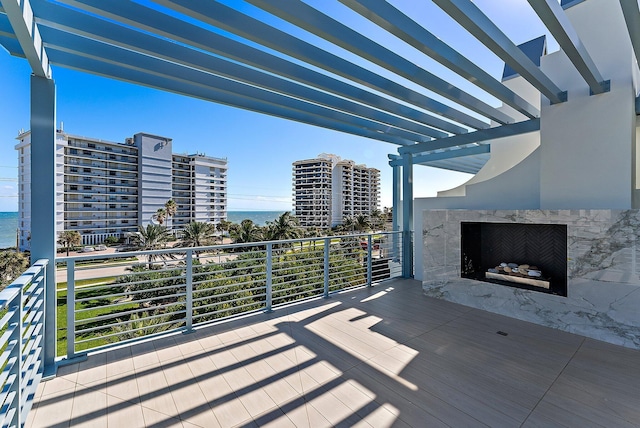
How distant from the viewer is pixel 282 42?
2369 mm

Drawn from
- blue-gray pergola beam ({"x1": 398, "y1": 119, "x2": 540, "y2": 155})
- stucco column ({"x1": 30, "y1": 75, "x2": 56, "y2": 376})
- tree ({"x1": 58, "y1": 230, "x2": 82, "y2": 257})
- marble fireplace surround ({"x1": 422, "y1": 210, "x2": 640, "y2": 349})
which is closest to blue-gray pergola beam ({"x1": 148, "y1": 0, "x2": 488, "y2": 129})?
stucco column ({"x1": 30, "y1": 75, "x2": 56, "y2": 376})

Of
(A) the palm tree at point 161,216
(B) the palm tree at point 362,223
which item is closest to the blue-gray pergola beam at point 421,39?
(B) the palm tree at point 362,223

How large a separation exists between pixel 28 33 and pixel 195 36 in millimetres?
996

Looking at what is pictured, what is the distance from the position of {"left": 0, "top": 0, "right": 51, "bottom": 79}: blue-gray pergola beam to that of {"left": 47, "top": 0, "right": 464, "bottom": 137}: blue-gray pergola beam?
6.4 inches

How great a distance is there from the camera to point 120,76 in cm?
268

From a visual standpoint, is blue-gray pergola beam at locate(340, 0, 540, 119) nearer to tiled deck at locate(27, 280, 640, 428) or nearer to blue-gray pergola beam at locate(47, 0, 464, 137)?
blue-gray pergola beam at locate(47, 0, 464, 137)

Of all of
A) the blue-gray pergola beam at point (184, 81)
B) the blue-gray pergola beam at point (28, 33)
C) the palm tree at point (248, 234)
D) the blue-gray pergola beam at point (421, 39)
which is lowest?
the palm tree at point (248, 234)

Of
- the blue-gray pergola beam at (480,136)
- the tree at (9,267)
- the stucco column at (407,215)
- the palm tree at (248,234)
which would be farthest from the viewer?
the palm tree at (248,234)

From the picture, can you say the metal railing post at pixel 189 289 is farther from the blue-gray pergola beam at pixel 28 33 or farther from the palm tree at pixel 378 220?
the palm tree at pixel 378 220

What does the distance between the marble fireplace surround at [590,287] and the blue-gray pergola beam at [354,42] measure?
6.08 ft

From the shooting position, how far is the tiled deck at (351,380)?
1.86 metres

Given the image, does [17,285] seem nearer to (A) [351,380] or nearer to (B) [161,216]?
(A) [351,380]

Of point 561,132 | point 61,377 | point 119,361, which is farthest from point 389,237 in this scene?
point 61,377

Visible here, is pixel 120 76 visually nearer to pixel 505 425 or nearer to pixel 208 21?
pixel 208 21
